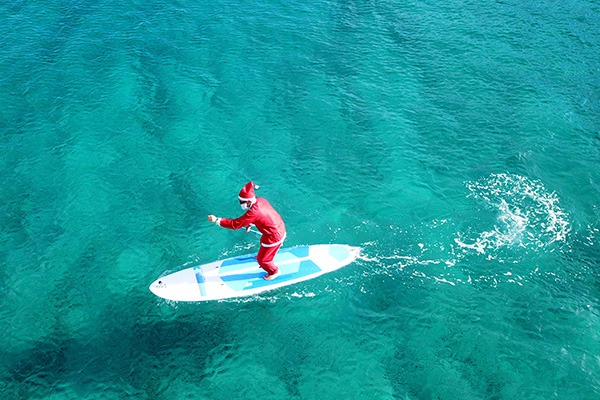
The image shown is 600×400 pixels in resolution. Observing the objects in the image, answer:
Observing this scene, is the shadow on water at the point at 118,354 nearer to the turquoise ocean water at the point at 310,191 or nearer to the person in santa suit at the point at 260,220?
the turquoise ocean water at the point at 310,191

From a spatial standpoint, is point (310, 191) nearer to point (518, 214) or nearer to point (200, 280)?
point (200, 280)

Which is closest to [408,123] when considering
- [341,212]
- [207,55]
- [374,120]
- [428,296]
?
[374,120]

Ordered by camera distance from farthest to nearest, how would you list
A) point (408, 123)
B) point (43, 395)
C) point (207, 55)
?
point (207, 55) < point (408, 123) < point (43, 395)

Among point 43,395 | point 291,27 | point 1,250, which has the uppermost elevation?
point 291,27

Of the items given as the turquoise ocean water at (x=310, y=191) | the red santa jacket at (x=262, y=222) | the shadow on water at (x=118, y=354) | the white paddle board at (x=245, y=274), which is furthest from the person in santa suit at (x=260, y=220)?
the shadow on water at (x=118, y=354)

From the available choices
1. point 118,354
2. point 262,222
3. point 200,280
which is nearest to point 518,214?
point 262,222

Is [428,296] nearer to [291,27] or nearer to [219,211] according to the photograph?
[219,211]

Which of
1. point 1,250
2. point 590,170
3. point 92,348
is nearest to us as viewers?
point 92,348
